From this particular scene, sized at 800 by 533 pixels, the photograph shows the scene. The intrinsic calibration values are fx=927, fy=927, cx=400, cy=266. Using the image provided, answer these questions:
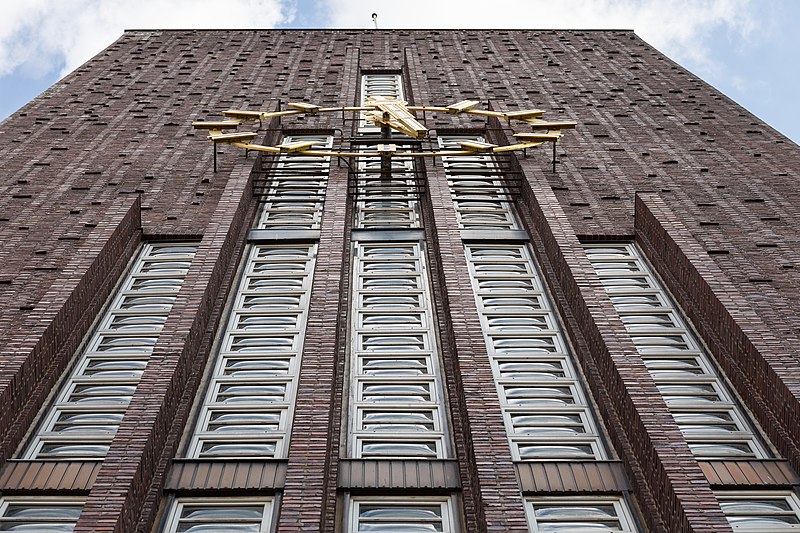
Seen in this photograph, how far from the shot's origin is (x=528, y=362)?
440 inches

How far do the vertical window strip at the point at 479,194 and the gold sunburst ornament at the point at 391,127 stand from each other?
46 centimetres

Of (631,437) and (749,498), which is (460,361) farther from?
(749,498)

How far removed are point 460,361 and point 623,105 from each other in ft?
37.7

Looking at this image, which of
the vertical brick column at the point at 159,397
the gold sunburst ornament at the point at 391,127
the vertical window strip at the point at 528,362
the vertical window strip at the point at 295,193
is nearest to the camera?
the vertical brick column at the point at 159,397

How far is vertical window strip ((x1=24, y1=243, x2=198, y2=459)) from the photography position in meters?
9.59

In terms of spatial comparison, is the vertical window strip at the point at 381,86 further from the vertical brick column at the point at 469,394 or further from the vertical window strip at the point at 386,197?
the vertical brick column at the point at 469,394

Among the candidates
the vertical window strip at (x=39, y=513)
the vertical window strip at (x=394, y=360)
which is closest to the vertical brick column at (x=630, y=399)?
the vertical window strip at (x=394, y=360)

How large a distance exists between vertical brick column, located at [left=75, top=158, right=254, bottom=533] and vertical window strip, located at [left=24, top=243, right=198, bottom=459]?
0.74m

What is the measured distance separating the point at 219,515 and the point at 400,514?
5.46 feet

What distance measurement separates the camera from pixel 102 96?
20.6 metres

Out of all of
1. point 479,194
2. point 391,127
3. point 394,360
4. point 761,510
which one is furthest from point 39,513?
point 391,127

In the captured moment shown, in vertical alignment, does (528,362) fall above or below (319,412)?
above

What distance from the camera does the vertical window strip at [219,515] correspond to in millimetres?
8320

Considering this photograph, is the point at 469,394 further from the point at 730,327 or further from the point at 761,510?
the point at 730,327
